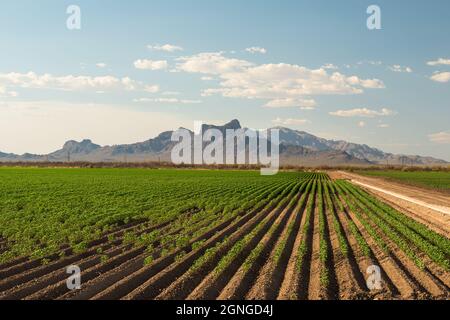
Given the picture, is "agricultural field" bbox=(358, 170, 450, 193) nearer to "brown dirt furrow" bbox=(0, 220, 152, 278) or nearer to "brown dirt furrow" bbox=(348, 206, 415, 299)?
"brown dirt furrow" bbox=(348, 206, 415, 299)

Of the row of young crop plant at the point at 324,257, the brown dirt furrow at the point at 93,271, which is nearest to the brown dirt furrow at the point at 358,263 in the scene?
the row of young crop plant at the point at 324,257

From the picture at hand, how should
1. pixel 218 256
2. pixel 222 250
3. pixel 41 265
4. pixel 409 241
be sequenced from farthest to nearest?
pixel 409 241 < pixel 222 250 < pixel 218 256 < pixel 41 265

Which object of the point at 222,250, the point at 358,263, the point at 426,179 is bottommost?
the point at 426,179

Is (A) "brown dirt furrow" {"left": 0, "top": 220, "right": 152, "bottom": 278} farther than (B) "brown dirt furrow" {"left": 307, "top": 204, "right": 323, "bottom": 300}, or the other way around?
(A) "brown dirt furrow" {"left": 0, "top": 220, "right": 152, "bottom": 278}

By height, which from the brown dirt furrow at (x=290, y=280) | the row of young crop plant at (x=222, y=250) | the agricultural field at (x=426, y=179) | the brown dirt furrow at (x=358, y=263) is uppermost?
the row of young crop plant at (x=222, y=250)

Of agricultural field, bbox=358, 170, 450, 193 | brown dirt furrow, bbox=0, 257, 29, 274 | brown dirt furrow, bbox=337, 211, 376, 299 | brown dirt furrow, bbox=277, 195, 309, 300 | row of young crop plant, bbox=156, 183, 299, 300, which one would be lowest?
agricultural field, bbox=358, 170, 450, 193

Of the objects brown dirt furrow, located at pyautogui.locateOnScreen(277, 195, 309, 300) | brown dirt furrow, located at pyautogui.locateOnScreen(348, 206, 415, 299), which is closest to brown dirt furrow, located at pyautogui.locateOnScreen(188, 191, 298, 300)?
brown dirt furrow, located at pyautogui.locateOnScreen(277, 195, 309, 300)

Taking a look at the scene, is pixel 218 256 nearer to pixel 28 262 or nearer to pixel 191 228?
pixel 28 262

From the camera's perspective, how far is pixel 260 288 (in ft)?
31.6

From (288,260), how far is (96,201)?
60.8 ft

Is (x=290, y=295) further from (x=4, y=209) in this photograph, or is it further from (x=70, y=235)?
(x=4, y=209)

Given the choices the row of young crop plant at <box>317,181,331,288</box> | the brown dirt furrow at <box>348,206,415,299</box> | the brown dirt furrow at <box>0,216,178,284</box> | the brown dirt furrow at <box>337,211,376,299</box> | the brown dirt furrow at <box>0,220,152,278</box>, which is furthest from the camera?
the brown dirt furrow at <box>0,220,152,278</box>

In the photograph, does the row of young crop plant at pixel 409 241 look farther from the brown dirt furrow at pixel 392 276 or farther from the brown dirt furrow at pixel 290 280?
the brown dirt furrow at pixel 290 280

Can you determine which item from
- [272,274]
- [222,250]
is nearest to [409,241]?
[222,250]
